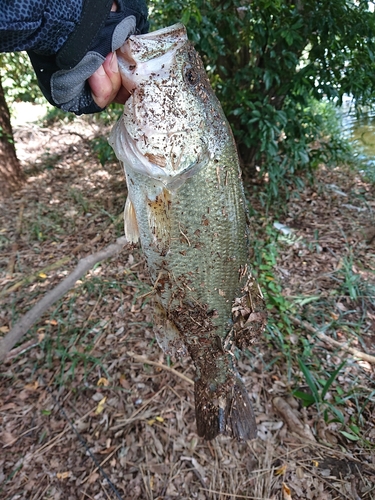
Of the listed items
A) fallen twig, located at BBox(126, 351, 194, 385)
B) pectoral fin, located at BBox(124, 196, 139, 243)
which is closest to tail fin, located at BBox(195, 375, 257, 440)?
fallen twig, located at BBox(126, 351, 194, 385)

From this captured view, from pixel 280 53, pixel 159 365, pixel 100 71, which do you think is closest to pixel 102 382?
pixel 159 365

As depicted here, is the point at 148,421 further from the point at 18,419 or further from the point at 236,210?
the point at 236,210

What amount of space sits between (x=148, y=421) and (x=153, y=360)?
0.47m

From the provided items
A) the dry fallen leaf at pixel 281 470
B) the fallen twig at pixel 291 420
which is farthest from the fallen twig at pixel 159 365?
the dry fallen leaf at pixel 281 470

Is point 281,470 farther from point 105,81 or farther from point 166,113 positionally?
point 105,81

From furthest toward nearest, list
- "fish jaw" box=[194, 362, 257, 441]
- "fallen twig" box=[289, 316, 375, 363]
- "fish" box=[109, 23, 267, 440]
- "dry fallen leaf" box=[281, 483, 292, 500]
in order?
"fallen twig" box=[289, 316, 375, 363] → "dry fallen leaf" box=[281, 483, 292, 500] → "fish jaw" box=[194, 362, 257, 441] → "fish" box=[109, 23, 267, 440]

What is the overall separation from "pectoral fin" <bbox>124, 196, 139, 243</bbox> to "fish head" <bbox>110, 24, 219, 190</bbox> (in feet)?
0.65

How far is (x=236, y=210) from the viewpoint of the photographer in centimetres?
147

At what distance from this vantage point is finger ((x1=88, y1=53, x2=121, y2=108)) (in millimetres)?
1174

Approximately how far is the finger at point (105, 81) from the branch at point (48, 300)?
6.55ft

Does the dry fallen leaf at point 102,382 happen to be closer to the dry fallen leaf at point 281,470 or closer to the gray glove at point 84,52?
the dry fallen leaf at point 281,470

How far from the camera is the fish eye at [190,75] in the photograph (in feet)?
4.24

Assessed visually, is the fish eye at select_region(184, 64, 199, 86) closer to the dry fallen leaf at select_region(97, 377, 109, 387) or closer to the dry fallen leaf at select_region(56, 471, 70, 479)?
the dry fallen leaf at select_region(97, 377, 109, 387)

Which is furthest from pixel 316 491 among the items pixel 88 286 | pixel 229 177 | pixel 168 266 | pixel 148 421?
pixel 88 286
